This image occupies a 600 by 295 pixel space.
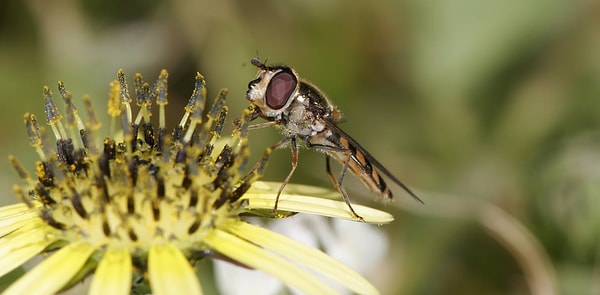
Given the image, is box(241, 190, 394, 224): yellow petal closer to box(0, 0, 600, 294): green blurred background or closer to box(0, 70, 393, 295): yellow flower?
box(0, 70, 393, 295): yellow flower

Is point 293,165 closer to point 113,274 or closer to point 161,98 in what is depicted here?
point 161,98

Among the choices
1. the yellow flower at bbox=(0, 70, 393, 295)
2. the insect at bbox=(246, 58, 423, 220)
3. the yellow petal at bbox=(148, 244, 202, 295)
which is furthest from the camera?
the insect at bbox=(246, 58, 423, 220)

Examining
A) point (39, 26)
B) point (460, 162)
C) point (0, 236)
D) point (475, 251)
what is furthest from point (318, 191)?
point (39, 26)

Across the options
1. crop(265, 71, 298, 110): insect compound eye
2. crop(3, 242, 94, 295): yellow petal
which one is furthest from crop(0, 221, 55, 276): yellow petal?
crop(265, 71, 298, 110): insect compound eye

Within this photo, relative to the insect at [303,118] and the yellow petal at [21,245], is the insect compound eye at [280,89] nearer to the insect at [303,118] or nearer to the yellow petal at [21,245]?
the insect at [303,118]

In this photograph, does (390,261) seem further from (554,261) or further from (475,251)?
(554,261)

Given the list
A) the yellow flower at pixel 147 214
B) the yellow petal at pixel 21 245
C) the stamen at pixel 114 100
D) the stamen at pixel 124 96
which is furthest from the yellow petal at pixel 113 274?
the stamen at pixel 124 96
